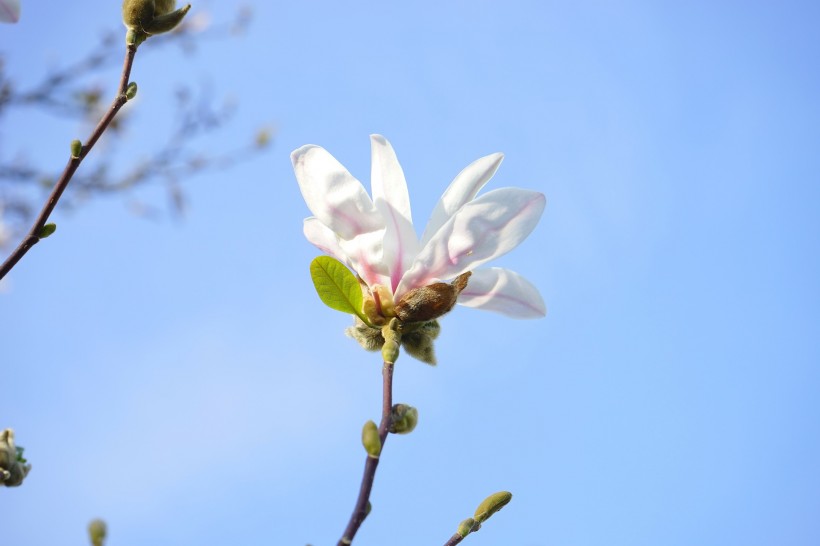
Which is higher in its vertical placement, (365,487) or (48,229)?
(48,229)

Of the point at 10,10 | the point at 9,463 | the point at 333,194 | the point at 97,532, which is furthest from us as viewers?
the point at 333,194

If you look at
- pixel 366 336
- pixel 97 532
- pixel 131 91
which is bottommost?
pixel 97 532

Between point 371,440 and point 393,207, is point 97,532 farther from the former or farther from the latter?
point 393,207

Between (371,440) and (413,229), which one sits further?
(413,229)

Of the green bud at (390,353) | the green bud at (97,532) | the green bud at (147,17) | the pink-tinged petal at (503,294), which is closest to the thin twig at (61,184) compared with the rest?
the green bud at (147,17)

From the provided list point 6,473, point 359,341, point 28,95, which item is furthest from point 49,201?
point 28,95

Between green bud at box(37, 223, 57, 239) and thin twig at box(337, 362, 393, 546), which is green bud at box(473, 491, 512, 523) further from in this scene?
green bud at box(37, 223, 57, 239)

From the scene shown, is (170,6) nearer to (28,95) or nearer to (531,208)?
(531,208)

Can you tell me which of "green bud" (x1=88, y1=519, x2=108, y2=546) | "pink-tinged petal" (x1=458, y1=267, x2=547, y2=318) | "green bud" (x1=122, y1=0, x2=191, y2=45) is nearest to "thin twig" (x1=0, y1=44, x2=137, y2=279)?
"green bud" (x1=122, y1=0, x2=191, y2=45)

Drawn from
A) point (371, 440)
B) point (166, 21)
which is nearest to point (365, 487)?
point (371, 440)
